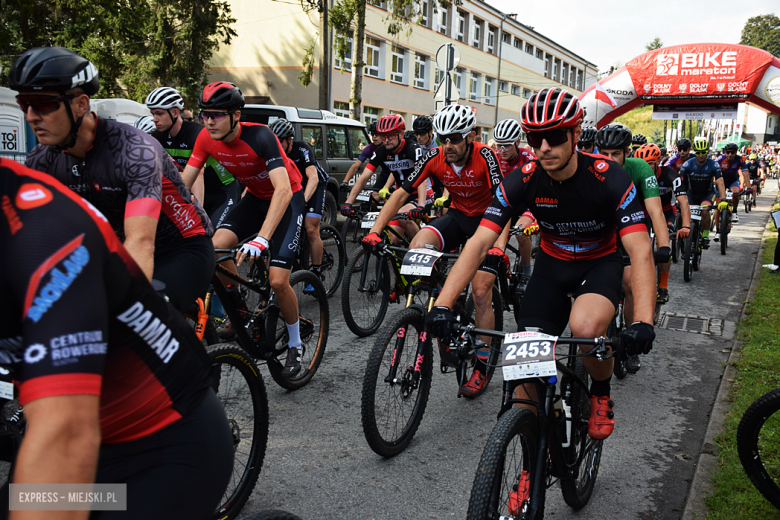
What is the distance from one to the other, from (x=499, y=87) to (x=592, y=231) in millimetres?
47890

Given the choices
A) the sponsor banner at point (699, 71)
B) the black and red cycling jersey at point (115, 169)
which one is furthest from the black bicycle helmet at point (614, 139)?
the sponsor banner at point (699, 71)

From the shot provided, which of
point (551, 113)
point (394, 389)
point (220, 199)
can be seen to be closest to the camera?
point (551, 113)

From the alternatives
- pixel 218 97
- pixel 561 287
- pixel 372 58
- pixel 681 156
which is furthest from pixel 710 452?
pixel 372 58

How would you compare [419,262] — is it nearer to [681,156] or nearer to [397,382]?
[397,382]

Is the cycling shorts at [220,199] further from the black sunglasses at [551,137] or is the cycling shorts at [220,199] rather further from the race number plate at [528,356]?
the race number plate at [528,356]

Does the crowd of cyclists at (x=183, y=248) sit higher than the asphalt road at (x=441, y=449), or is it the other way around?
the crowd of cyclists at (x=183, y=248)

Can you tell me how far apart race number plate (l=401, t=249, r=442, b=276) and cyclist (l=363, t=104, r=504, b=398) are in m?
0.47

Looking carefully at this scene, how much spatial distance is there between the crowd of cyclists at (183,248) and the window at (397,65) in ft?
96.1

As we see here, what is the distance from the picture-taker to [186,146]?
19.2 ft

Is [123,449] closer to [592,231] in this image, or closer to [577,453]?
[577,453]

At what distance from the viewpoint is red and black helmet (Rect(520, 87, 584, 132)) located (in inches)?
116

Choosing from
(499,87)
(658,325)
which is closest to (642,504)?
(658,325)

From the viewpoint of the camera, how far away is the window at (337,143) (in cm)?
1355

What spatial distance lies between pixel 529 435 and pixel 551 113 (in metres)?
1.56
